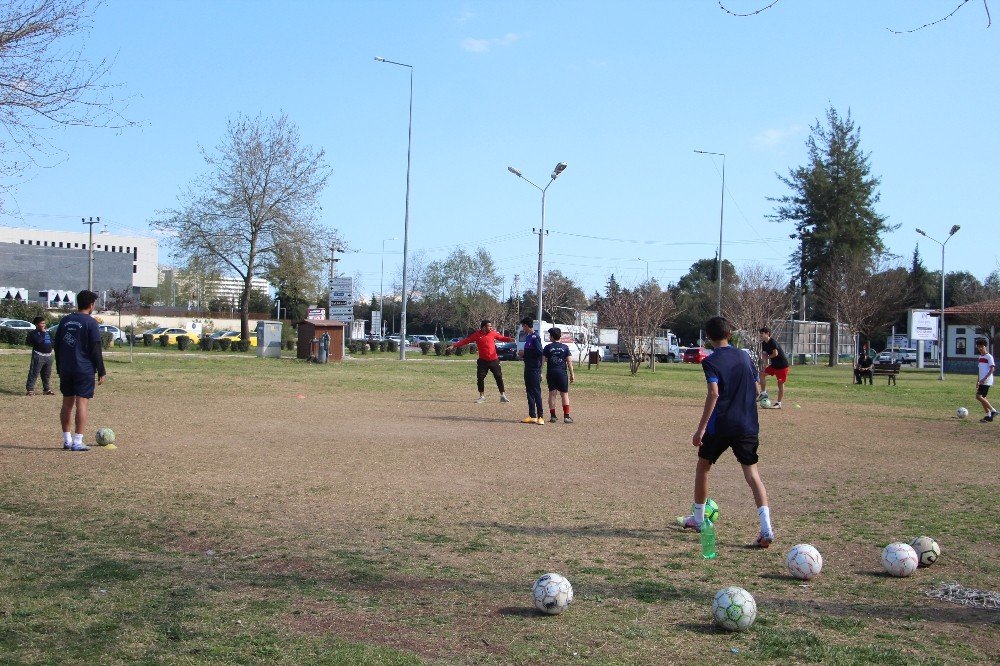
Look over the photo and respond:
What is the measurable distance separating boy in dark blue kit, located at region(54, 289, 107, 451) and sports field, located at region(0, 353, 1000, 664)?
0.59 metres

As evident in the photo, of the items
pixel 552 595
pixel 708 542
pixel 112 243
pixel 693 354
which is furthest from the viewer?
pixel 112 243

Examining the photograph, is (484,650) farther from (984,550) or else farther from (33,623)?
(984,550)

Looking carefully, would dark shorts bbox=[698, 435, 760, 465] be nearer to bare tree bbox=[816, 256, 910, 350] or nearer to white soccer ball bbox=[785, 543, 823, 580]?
white soccer ball bbox=[785, 543, 823, 580]

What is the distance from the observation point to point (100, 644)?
4375 mm

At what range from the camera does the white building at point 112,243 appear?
421ft

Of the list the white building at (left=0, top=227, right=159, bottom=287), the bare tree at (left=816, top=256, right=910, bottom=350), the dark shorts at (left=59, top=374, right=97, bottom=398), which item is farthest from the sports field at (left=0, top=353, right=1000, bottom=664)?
the white building at (left=0, top=227, right=159, bottom=287)

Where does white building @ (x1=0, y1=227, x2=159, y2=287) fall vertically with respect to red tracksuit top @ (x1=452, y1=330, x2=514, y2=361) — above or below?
above

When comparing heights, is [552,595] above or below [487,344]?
below

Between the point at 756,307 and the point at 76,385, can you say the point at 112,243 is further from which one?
the point at 76,385

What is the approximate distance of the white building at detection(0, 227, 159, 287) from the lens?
128m

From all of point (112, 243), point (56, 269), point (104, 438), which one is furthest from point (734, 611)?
point (112, 243)

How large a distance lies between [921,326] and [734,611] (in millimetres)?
55694

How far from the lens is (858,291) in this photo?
59312 mm

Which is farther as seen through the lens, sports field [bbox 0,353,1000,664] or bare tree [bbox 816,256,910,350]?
bare tree [bbox 816,256,910,350]
